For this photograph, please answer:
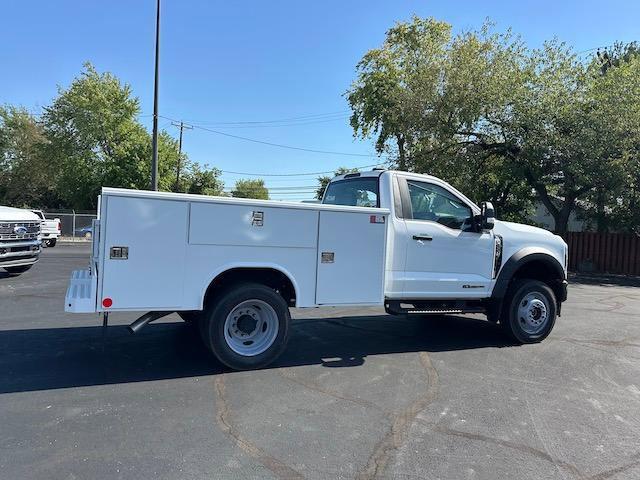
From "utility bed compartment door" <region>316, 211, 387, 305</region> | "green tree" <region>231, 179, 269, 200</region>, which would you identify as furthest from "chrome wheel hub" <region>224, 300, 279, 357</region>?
"green tree" <region>231, 179, 269, 200</region>

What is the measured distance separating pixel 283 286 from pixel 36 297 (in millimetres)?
6574

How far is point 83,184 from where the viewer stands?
144ft

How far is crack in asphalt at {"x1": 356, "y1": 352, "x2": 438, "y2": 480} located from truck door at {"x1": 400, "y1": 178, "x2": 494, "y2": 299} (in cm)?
143

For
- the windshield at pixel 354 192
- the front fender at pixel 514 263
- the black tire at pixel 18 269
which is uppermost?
the windshield at pixel 354 192

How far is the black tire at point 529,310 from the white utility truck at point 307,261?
0.05 ft

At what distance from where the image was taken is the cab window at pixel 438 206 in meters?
6.89

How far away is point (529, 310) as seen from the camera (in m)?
7.50

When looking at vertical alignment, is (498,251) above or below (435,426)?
above

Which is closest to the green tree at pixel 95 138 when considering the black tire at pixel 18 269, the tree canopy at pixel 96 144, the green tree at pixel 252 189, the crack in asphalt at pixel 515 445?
the tree canopy at pixel 96 144

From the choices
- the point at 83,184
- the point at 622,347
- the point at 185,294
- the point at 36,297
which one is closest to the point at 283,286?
the point at 185,294

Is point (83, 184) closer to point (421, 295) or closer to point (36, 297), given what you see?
point (36, 297)

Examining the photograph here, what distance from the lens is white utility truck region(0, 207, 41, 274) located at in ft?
38.0

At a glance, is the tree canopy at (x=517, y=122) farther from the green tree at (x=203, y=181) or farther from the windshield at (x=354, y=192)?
the green tree at (x=203, y=181)

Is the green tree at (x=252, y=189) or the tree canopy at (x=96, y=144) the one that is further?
the green tree at (x=252, y=189)
